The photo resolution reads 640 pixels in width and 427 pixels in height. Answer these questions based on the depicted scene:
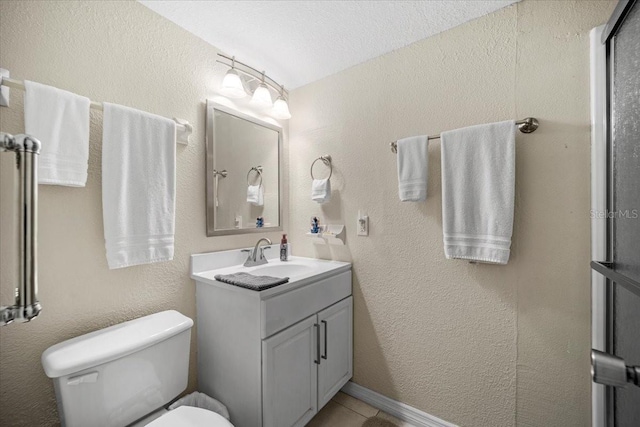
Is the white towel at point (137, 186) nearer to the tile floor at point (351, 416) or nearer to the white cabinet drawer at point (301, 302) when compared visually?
the white cabinet drawer at point (301, 302)

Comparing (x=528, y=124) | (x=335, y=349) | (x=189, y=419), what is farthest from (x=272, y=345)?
(x=528, y=124)

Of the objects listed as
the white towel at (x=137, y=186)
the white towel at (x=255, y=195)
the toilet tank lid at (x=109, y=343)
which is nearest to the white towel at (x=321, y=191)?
the white towel at (x=255, y=195)

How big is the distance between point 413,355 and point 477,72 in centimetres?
151

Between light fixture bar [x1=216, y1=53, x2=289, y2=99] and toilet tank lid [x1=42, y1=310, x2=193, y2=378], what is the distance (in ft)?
4.52

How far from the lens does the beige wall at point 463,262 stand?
3.53 ft

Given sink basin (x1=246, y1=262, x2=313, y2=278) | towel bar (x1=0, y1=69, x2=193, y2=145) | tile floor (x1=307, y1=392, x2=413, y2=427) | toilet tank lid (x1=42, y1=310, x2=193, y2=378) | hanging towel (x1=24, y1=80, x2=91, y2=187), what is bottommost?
tile floor (x1=307, y1=392, x2=413, y2=427)

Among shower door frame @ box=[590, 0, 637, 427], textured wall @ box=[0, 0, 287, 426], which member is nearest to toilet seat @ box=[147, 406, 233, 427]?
textured wall @ box=[0, 0, 287, 426]

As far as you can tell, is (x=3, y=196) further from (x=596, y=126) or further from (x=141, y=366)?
(x=596, y=126)

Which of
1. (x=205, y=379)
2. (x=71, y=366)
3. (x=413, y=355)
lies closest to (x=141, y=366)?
(x=71, y=366)

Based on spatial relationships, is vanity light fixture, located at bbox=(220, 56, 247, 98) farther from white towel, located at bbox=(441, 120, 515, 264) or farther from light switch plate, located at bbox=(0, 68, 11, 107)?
white towel, located at bbox=(441, 120, 515, 264)

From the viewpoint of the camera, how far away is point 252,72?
1.68 metres

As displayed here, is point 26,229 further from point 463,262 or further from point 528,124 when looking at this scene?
point 528,124

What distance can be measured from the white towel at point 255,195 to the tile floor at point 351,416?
132cm

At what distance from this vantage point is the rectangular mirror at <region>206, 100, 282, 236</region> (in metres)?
1.49
